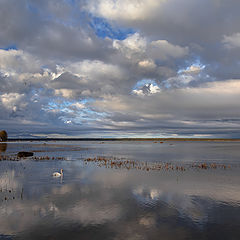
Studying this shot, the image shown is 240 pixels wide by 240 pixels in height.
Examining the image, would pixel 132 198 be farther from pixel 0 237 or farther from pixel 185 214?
pixel 0 237

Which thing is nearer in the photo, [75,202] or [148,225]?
[148,225]

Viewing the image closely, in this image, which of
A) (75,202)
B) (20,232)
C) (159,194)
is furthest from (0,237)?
(159,194)

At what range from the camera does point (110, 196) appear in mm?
19109

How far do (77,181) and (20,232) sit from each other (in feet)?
44.2

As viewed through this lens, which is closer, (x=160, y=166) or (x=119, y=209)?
(x=119, y=209)

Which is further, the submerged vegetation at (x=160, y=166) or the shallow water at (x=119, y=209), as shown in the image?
the submerged vegetation at (x=160, y=166)

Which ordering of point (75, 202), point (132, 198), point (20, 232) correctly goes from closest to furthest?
1. point (20, 232)
2. point (75, 202)
3. point (132, 198)

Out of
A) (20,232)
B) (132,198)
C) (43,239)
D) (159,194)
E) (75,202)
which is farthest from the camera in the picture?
(159,194)

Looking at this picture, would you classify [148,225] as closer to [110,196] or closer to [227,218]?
[227,218]

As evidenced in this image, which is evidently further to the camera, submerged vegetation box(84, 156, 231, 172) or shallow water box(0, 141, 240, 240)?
submerged vegetation box(84, 156, 231, 172)

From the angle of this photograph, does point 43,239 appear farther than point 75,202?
No

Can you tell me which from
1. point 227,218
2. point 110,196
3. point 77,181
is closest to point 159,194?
point 110,196

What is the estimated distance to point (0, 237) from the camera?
11297 mm

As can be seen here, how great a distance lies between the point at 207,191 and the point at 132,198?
7466 millimetres
